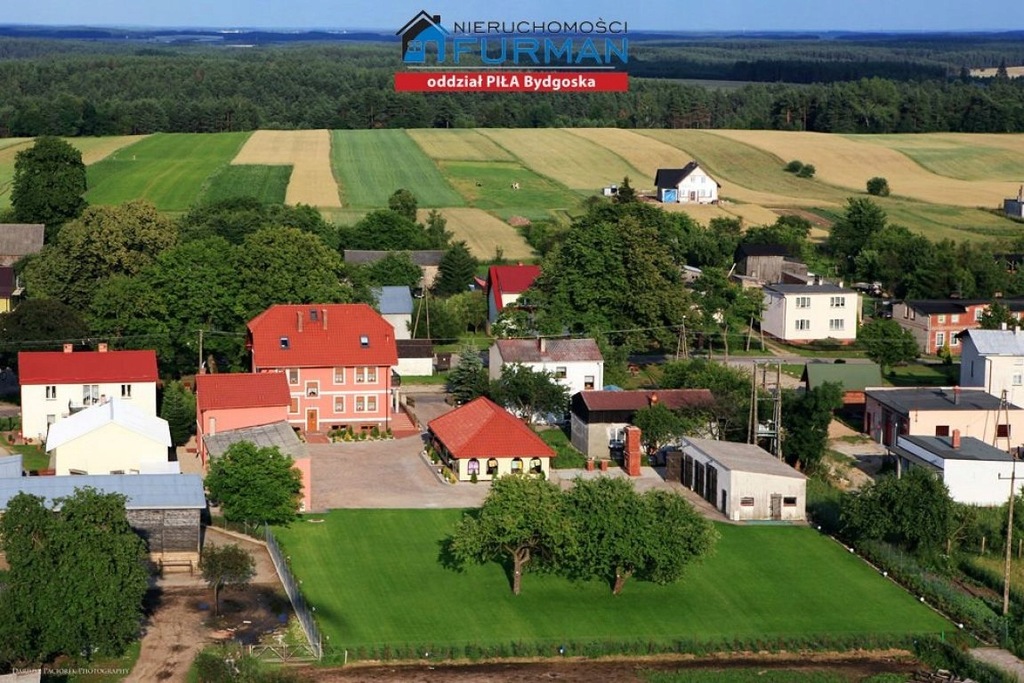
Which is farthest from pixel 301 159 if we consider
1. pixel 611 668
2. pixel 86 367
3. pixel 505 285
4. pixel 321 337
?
pixel 611 668

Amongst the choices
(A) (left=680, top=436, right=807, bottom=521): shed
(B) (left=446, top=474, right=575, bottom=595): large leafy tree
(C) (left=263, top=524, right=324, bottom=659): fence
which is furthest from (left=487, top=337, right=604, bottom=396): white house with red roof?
(B) (left=446, top=474, right=575, bottom=595): large leafy tree

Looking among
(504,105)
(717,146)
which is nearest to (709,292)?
(717,146)

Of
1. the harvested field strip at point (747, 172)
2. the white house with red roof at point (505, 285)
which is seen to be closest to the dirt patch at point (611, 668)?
the white house with red roof at point (505, 285)

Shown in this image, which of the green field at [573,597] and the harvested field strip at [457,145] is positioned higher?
the harvested field strip at [457,145]

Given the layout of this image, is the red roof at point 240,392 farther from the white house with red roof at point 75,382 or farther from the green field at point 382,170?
the green field at point 382,170

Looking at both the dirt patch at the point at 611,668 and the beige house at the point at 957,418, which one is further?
the beige house at the point at 957,418
